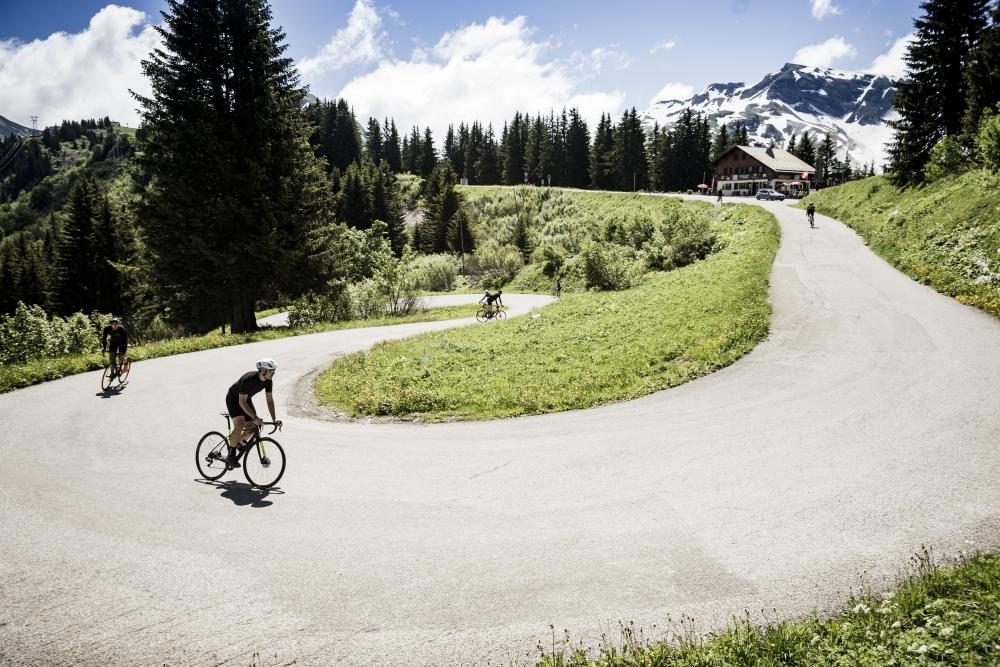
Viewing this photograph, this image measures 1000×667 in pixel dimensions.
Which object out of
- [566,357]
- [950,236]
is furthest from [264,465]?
[950,236]

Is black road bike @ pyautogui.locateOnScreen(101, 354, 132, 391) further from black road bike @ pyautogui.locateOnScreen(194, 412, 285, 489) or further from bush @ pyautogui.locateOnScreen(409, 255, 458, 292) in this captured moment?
bush @ pyautogui.locateOnScreen(409, 255, 458, 292)

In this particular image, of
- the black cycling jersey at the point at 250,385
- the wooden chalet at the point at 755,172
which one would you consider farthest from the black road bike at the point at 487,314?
the wooden chalet at the point at 755,172

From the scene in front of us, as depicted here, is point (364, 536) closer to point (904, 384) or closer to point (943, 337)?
point (904, 384)

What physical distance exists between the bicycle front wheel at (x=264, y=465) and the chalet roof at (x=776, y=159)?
107876 mm

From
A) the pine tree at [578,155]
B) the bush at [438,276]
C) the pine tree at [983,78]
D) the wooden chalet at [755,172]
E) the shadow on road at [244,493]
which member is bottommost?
the shadow on road at [244,493]

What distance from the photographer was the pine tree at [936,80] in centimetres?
3625

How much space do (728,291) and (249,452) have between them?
1868cm

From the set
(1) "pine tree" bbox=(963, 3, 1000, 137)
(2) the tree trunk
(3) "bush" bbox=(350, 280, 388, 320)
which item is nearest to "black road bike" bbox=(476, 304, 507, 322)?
(3) "bush" bbox=(350, 280, 388, 320)

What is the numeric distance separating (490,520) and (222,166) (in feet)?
85.8

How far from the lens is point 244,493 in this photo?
860cm

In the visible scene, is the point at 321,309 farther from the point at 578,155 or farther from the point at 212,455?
the point at 578,155

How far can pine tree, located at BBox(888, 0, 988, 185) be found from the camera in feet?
119

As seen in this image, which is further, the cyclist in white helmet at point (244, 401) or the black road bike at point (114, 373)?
the black road bike at point (114, 373)

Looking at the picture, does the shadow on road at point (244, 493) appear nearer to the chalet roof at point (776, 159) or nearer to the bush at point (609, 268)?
the bush at point (609, 268)
